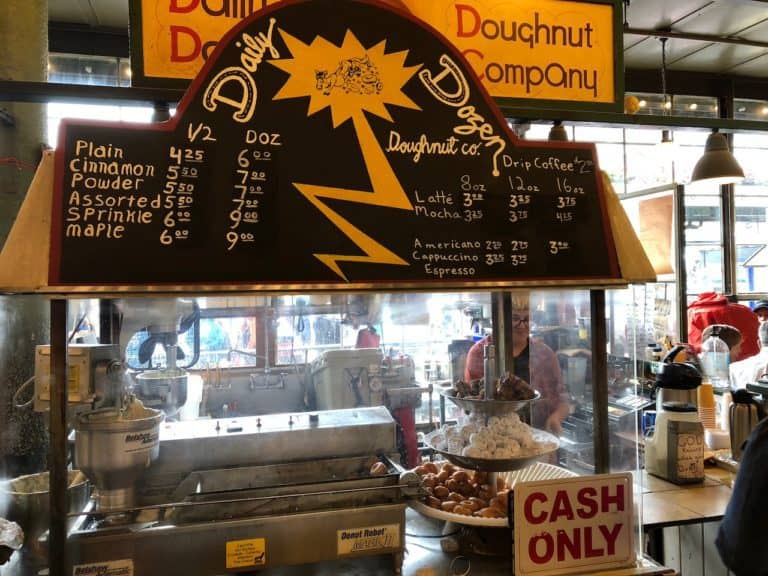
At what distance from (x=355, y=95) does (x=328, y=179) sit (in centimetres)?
24

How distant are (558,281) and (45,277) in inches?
48.8

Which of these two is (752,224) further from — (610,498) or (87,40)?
(87,40)

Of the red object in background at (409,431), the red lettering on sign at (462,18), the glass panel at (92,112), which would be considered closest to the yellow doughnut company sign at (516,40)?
the red lettering on sign at (462,18)

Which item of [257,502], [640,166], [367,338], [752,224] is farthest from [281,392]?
[752,224]

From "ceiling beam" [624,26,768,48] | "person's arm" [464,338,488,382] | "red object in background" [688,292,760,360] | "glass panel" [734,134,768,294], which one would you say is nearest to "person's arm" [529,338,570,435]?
"person's arm" [464,338,488,382]

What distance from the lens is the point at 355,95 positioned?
1471 mm

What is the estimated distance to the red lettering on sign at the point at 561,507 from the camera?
1.42 m

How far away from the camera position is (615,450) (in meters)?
1.67

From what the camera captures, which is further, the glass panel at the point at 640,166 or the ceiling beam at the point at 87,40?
the glass panel at the point at 640,166

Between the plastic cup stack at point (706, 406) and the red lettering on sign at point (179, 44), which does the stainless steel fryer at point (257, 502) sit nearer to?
the red lettering on sign at point (179, 44)

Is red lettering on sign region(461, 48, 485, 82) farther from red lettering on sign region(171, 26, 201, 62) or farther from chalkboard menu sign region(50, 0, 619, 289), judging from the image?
red lettering on sign region(171, 26, 201, 62)

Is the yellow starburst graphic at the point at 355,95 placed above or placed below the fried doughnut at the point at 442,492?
above

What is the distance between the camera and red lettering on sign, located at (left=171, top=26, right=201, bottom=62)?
1572mm

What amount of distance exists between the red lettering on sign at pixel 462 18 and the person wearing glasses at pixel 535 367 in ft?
2.86
